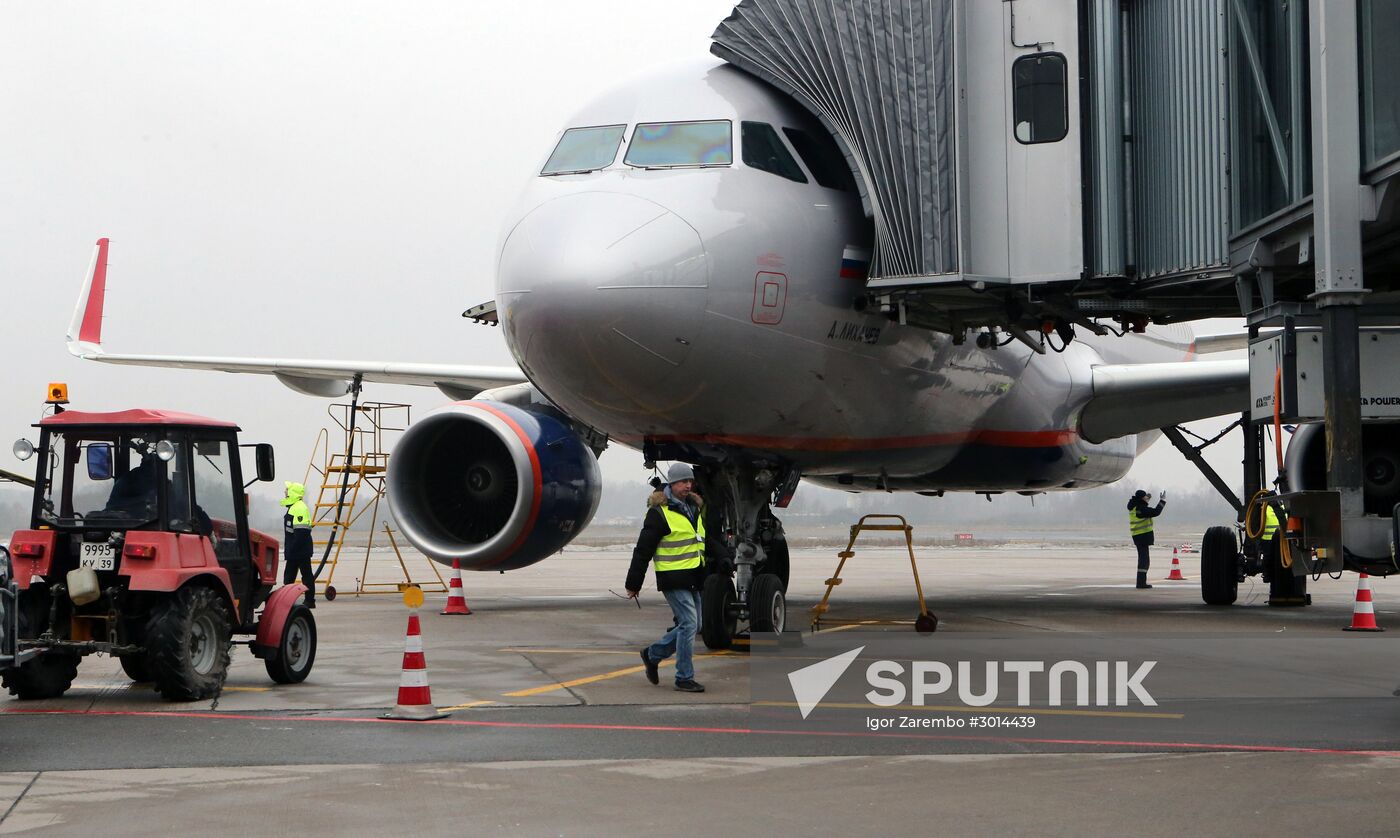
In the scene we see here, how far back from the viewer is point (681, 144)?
392 inches

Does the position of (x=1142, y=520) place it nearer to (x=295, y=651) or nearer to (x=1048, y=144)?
(x=1048, y=144)

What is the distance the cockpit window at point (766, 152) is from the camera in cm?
995

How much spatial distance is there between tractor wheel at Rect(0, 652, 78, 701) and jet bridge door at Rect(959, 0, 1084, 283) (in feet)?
19.2

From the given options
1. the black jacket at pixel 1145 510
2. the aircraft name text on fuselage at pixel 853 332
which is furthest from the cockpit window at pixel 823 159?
the black jacket at pixel 1145 510

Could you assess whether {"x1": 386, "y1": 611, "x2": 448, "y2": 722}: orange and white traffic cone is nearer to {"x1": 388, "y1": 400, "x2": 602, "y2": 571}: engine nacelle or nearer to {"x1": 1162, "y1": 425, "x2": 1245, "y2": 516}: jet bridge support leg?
{"x1": 388, "y1": 400, "x2": 602, "y2": 571}: engine nacelle

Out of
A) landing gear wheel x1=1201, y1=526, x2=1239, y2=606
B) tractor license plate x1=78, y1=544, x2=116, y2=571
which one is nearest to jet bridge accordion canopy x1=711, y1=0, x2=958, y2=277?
tractor license plate x1=78, y1=544, x2=116, y2=571

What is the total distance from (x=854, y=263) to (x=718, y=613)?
2.56m

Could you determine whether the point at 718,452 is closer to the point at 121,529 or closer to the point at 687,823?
the point at 121,529

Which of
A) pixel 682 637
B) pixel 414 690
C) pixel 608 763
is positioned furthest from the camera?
pixel 682 637

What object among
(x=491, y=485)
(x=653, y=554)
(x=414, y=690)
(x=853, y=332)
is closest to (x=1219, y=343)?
(x=491, y=485)

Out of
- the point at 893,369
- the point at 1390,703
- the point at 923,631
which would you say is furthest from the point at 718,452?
the point at 1390,703

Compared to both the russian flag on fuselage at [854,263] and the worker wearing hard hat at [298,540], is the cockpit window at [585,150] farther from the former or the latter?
the worker wearing hard hat at [298,540]

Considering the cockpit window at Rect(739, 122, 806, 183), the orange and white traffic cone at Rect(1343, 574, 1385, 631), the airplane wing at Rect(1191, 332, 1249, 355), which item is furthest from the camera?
the airplane wing at Rect(1191, 332, 1249, 355)

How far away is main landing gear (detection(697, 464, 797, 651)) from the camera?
10391 mm
